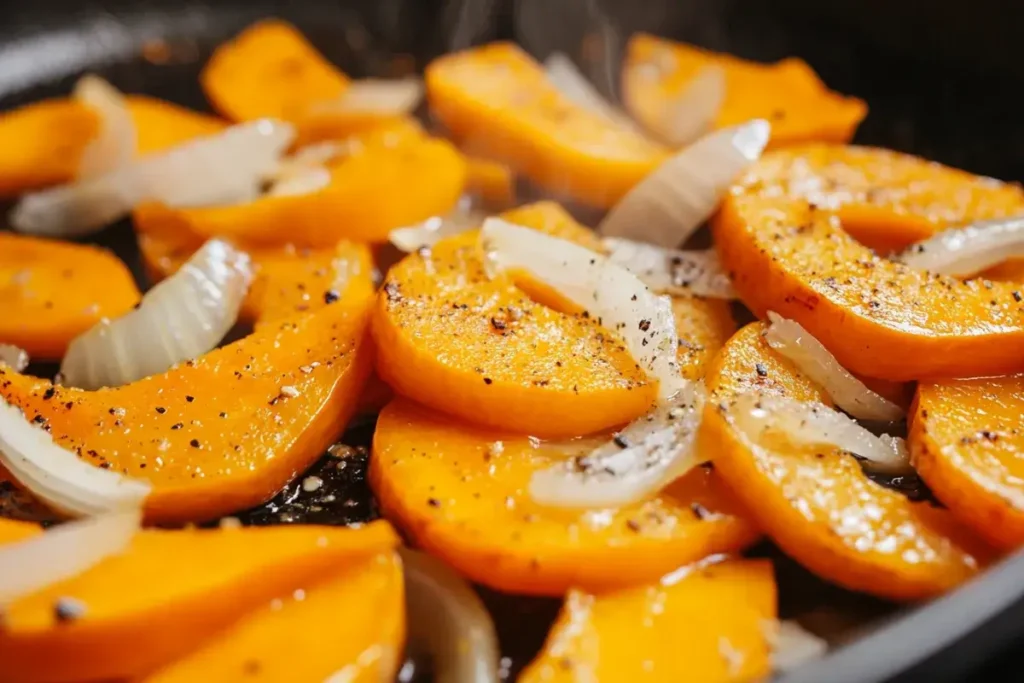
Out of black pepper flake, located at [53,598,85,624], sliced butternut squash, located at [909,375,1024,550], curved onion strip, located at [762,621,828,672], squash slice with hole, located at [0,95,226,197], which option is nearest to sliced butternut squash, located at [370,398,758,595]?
curved onion strip, located at [762,621,828,672]

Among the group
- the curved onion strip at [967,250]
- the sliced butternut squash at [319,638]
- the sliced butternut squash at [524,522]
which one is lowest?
the sliced butternut squash at [319,638]

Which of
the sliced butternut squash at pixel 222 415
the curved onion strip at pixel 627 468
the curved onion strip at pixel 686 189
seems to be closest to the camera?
the curved onion strip at pixel 627 468

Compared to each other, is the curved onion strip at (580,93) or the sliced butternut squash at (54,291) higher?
the curved onion strip at (580,93)

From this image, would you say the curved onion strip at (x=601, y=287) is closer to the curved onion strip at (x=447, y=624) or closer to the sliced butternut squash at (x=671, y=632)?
the sliced butternut squash at (x=671, y=632)

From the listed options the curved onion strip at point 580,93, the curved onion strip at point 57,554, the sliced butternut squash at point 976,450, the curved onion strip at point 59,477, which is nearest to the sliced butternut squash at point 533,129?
the curved onion strip at point 580,93

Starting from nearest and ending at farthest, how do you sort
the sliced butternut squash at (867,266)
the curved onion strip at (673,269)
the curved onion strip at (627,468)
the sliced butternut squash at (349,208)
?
the curved onion strip at (627,468)
the sliced butternut squash at (867,266)
the curved onion strip at (673,269)
the sliced butternut squash at (349,208)

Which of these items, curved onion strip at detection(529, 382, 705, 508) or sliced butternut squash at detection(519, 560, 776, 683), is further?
curved onion strip at detection(529, 382, 705, 508)

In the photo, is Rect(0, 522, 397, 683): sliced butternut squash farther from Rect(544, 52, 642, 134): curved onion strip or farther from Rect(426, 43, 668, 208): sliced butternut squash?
Rect(544, 52, 642, 134): curved onion strip

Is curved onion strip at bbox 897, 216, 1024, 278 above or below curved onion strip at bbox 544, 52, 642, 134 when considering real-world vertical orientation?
above
